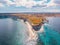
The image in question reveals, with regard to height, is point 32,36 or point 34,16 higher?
point 34,16

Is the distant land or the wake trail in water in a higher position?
the distant land

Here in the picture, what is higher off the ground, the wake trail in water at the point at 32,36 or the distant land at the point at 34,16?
the distant land at the point at 34,16

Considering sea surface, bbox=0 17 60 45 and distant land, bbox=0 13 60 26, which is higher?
distant land, bbox=0 13 60 26

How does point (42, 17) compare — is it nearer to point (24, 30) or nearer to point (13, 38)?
point (24, 30)

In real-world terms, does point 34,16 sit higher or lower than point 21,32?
higher

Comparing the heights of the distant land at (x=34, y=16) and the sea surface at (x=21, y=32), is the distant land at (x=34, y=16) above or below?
above

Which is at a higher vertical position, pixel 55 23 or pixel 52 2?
pixel 52 2

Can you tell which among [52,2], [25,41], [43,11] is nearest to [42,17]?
[43,11]

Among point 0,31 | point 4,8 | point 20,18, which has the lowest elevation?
point 0,31
